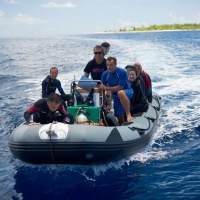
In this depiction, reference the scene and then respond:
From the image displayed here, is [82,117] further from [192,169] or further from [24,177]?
[192,169]

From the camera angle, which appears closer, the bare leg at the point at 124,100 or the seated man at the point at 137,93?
the bare leg at the point at 124,100

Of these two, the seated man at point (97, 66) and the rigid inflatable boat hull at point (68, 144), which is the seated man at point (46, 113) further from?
the seated man at point (97, 66)

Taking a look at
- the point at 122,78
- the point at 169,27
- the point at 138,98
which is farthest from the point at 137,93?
the point at 169,27

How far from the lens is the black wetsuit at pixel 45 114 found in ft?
15.8

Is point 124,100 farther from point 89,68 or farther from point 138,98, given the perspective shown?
point 89,68

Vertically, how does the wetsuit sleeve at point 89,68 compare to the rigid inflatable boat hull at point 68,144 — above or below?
above

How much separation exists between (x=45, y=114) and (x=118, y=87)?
4.37 ft

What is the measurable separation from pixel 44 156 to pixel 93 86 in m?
1.78

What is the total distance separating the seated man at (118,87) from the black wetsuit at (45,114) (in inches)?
37.3

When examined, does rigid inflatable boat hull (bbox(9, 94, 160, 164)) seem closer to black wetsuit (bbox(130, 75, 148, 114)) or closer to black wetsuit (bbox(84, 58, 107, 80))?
black wetsuit (bbox(130, 75, 148, 114))

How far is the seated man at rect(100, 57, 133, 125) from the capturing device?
5.43 m

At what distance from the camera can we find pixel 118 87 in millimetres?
5504

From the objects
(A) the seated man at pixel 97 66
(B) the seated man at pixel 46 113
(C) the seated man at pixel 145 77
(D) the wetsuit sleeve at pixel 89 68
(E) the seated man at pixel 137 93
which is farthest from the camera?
(C) the seated man at pixel 145 77

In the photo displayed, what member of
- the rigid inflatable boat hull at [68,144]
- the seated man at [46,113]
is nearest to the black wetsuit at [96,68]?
the seated man at [46,113]
